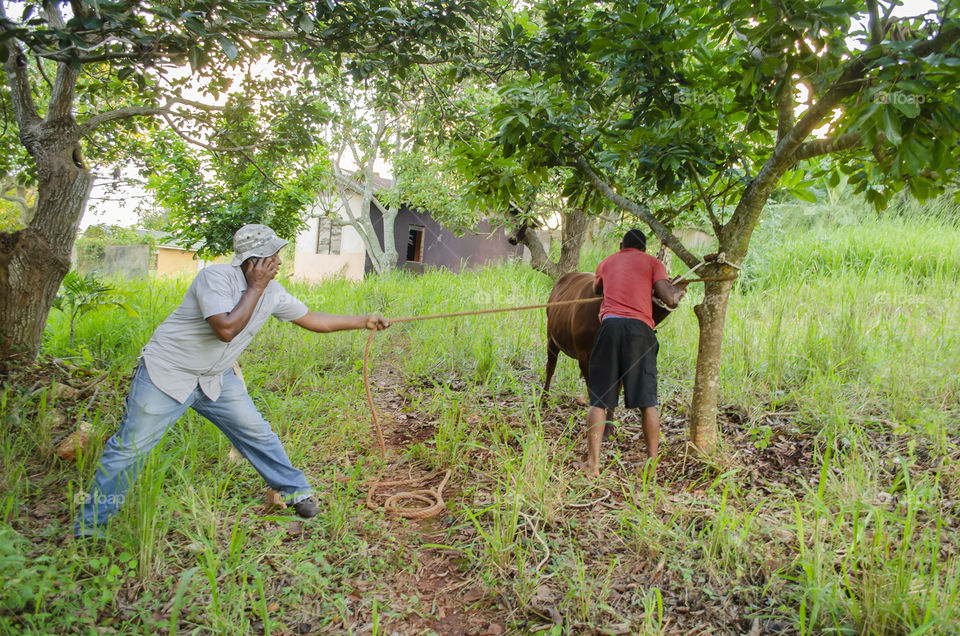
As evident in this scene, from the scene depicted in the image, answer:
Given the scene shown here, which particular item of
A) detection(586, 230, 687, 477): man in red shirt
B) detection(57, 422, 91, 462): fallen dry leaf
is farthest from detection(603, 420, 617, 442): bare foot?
detection(57, 422, 91, 462): fallen dry leaf

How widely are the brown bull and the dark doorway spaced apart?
13061 millimetres

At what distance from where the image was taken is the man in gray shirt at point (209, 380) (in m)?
2.60

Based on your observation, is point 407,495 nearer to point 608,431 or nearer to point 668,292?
point 608,431

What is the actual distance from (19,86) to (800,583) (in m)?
5.79

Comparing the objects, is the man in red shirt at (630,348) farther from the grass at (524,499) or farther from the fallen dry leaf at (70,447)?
the fallen dry leaf at (70,447)

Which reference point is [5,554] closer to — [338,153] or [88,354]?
[88,354]

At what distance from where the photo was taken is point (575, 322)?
14.2 feet

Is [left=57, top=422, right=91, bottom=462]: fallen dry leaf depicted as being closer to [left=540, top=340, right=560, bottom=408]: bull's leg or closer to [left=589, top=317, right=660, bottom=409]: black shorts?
[left=589, top=317, right=660, bottom=409]: black shorts

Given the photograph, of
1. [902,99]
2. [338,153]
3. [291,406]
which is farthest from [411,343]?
[338,153]

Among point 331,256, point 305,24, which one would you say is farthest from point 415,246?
point 305,24

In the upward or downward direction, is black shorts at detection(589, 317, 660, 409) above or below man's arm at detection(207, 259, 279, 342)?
below

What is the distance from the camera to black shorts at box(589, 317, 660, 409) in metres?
3.50

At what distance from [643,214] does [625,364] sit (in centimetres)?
103

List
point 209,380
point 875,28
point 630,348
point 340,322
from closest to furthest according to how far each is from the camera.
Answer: point 875,28
point 209,380
point 340,322
point 630,348
